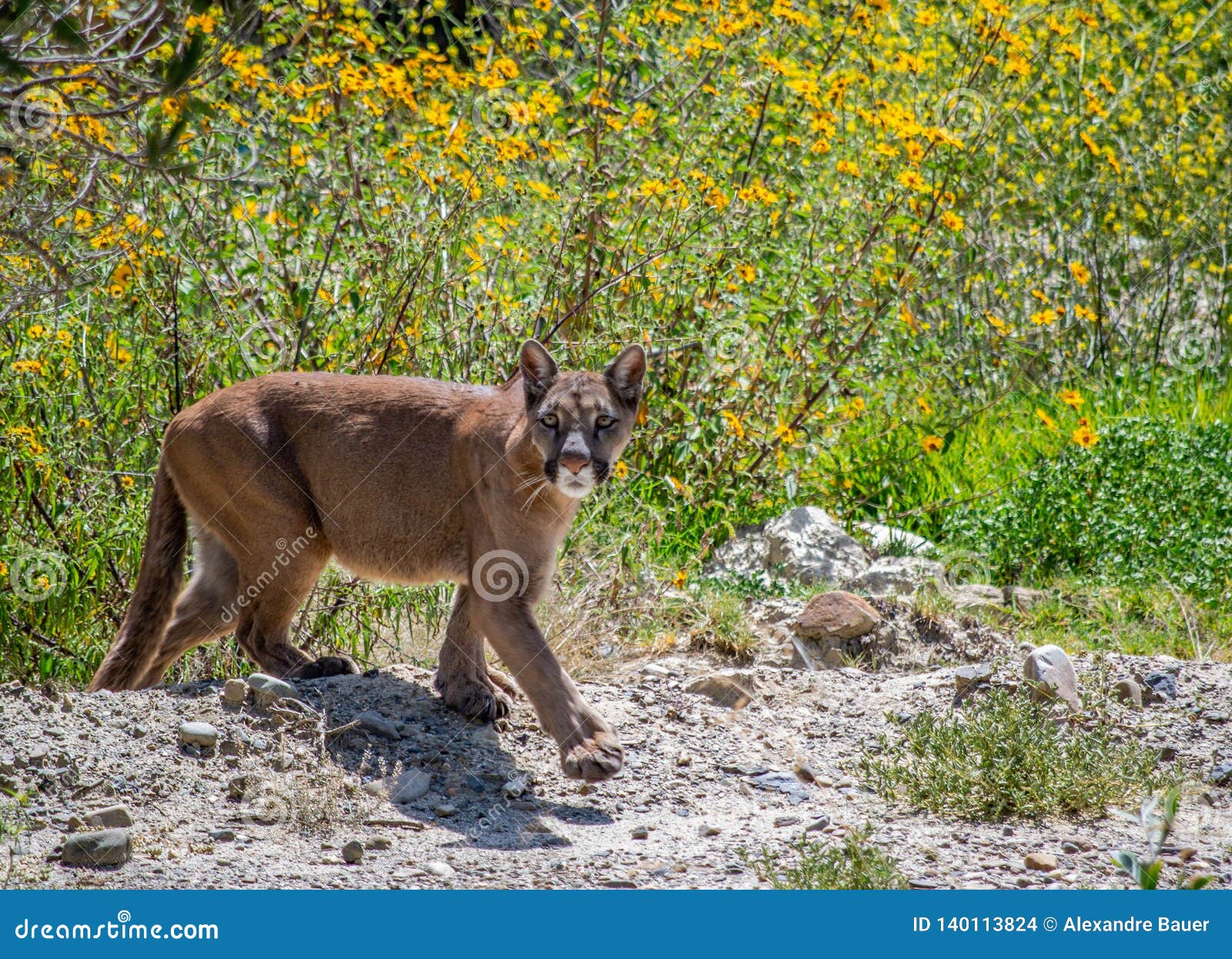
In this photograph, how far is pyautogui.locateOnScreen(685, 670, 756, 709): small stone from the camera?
5.59m

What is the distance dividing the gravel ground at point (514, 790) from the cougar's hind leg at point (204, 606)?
14.8 inches

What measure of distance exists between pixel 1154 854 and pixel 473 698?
242 centimetres

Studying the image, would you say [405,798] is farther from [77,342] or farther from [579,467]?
[77,342]

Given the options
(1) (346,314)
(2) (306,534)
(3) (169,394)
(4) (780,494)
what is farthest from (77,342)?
(4) (780,494)

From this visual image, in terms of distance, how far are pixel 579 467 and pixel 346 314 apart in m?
1.96

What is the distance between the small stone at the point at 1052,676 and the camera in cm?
529

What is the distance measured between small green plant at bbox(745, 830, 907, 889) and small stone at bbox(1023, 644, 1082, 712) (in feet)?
5.00

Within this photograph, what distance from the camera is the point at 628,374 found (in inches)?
198

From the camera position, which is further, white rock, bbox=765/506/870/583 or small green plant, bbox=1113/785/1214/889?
white rock, bbox=765/506/870/583

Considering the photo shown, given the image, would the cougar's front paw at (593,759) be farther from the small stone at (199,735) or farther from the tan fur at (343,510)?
the small stone at (199,735)

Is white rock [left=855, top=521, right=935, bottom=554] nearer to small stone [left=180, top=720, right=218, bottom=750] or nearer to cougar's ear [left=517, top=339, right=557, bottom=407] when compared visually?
cougar's ear [left=517, top=339, right=557, bottom=407]

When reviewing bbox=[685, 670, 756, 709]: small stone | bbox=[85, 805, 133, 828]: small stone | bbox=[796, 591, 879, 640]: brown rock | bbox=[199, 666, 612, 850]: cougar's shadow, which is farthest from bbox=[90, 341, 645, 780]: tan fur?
bbox=[796, 591, 879, 640]: brown rock

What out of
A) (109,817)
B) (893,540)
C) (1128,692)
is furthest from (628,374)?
(893,540)

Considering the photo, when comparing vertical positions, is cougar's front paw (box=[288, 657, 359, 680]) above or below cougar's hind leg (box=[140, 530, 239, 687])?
below
